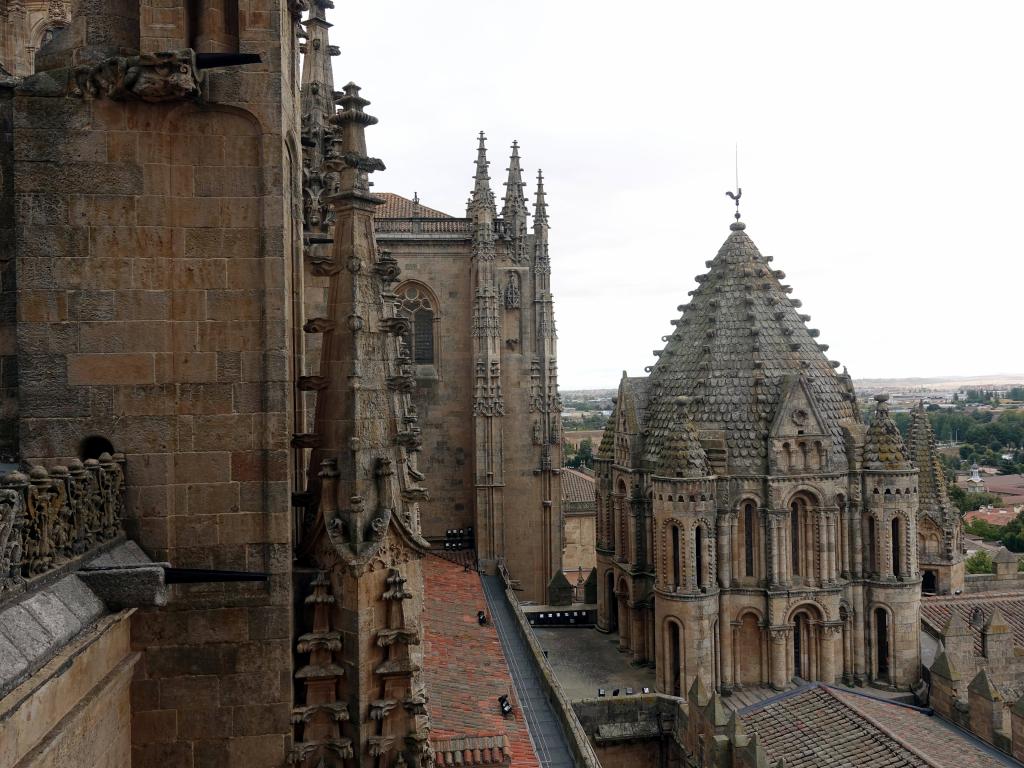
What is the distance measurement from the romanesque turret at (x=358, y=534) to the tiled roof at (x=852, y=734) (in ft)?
46.8

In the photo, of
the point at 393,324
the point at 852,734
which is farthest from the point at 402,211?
the point at 393,324

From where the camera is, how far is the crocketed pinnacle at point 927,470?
107ft

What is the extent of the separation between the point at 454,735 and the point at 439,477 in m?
18.7

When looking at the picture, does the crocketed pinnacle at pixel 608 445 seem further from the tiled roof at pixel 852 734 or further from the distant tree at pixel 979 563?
the distant tree at pixel 979 563

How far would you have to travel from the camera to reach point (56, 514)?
18.8 ft

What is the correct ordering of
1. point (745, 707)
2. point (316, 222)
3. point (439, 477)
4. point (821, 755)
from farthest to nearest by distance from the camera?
point (439, 477), point (745, 707), point (821, 755), point (316, 222)

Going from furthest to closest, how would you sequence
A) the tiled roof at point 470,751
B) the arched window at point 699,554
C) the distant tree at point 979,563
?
the distant tree at point 979,563 < the arched window at point 699,554 < the tiled roof at point 470,751

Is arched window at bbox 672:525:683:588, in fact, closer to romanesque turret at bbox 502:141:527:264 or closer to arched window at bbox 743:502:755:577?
arched window at bbox 743:502:755:577

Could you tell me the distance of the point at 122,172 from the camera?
23.4 ft

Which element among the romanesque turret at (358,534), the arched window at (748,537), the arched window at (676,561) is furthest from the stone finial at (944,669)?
the romanesque turret at (358,534)

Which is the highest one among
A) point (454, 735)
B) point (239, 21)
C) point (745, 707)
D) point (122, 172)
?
point (239, 21)

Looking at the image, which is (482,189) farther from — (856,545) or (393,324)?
(393,324)

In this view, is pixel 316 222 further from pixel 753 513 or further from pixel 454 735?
pixel 753 513

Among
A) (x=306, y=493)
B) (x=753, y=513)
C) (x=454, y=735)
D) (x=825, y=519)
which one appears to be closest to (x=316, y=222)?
(x=306, y=493)
